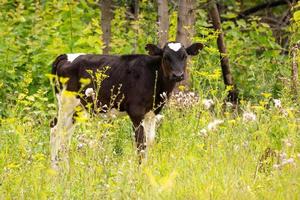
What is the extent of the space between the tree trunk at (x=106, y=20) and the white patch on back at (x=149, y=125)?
3.76m

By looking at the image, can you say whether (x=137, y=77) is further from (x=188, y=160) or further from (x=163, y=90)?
(x=188, y=160)

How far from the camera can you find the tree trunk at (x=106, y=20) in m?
13.5

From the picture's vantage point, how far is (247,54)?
15781 mm

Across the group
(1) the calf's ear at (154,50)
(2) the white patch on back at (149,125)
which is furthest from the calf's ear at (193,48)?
(2) the white patch on back at (149,125)

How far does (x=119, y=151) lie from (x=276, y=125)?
176 centimetres

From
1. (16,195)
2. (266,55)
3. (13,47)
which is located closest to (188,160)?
(16,195)

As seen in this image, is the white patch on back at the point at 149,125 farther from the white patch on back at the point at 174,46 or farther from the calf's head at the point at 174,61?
the white patch on back at the point at 174,46

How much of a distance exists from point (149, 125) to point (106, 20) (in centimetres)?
412

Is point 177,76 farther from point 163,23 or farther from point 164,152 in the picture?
point 163,23

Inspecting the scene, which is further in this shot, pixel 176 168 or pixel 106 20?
pixel 106 20

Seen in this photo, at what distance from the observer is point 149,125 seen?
9961 millimetres

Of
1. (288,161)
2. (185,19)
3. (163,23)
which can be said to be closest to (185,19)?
(185,19)

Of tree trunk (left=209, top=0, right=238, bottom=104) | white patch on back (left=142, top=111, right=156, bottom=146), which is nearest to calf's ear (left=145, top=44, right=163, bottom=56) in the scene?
white patch on back (left=142, top=111, right=156, bottom=146)

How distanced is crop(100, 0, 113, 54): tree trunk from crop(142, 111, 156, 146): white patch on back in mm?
3759
